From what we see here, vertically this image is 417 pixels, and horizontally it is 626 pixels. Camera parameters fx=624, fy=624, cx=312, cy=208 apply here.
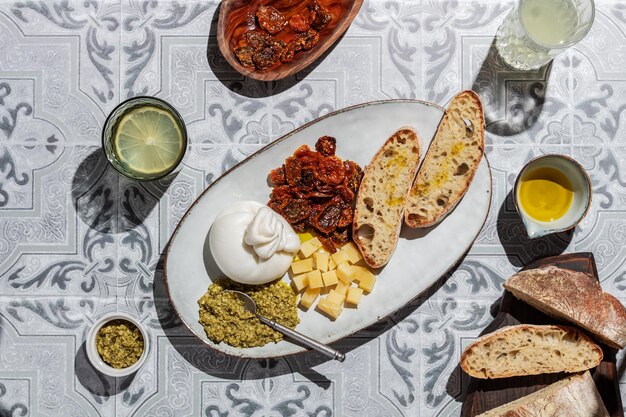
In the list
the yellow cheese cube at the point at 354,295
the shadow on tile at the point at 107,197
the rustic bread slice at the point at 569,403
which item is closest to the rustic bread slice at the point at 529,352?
the rustic bread slice at the point at 569,403

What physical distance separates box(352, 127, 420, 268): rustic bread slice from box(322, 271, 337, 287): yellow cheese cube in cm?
9

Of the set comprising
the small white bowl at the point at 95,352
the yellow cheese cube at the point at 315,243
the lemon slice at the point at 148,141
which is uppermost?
the lemon slice at the point at 148,141

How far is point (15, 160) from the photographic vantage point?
1.58 metres

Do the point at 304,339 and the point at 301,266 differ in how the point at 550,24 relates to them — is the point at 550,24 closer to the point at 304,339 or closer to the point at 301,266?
the point at 301,266

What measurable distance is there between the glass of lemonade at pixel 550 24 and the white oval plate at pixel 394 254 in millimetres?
264

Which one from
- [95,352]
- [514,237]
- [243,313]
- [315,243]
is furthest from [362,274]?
[95,352]

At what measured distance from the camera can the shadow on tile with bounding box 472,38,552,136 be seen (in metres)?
1.59

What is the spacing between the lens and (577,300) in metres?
1.46

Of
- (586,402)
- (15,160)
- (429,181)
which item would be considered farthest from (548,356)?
(15,160)

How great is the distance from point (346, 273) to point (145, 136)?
1.88 ft

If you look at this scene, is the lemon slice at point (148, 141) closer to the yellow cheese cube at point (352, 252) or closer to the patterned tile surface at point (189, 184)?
the patterned tile surface at point (189, 184)

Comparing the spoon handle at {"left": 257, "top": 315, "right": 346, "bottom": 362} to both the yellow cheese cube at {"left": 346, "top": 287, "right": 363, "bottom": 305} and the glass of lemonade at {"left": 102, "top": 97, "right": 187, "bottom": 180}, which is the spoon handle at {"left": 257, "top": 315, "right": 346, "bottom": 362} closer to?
the yellow cheese cube at {"left": 346, "top": 287, "right": 363, "bottom": 305}

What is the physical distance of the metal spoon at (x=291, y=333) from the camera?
1.47 metres

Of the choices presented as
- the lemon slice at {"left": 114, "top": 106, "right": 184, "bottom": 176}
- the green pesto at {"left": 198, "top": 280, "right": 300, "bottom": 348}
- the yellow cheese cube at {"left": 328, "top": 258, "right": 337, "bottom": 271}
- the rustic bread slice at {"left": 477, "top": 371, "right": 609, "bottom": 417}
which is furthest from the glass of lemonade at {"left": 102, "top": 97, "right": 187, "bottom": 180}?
the rustic bread slice at {"left": 477, "top": 371, "right": 609, "bottom": 417}
